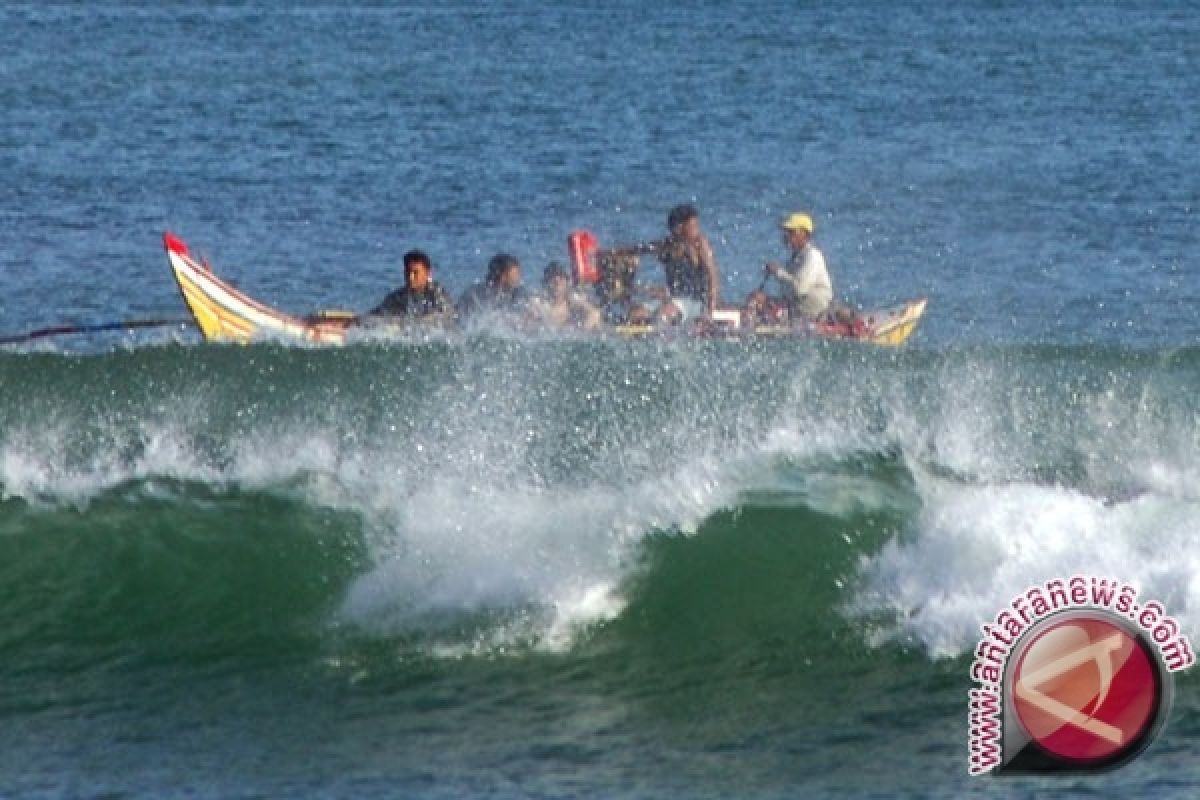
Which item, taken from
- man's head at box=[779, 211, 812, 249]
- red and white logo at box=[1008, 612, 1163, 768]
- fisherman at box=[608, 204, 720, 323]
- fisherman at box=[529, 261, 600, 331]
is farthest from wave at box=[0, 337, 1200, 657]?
man's head at box=[779, 211, 812, 249]

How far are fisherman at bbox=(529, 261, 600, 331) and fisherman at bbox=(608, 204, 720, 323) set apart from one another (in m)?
0.94

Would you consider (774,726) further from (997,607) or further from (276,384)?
(276,384)

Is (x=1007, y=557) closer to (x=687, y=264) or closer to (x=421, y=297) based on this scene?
(x=421, y=297)

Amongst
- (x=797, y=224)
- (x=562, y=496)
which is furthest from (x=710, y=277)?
(x=562, y=496)

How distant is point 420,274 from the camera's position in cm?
2078

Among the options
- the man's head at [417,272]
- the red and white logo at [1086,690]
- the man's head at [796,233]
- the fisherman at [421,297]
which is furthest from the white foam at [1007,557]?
the man's head at [796,233]

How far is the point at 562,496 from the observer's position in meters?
14.2

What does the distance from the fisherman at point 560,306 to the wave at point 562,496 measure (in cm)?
326

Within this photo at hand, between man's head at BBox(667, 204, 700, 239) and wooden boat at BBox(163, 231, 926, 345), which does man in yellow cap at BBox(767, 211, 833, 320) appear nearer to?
wooden boat at BBox(163, 231, 926, 345)

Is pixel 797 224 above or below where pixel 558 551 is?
above

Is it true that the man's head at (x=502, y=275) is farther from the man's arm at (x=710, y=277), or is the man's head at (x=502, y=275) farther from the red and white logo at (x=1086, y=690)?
the red and white logo at (x=1086, y=690)

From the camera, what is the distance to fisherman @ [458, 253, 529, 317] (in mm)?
20688
